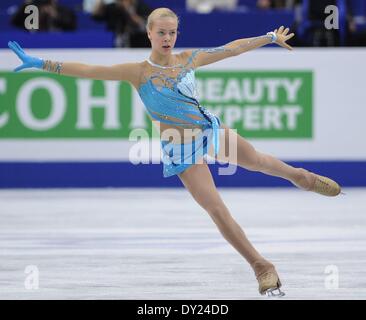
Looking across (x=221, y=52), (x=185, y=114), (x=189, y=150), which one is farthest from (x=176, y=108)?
(x=221, y=52)

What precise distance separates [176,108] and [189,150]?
22cm

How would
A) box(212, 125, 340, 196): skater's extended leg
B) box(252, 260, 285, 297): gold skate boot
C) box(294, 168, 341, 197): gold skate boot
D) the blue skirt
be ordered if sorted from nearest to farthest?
box(252, 260, 285, 297): gold skate boot
the blue skirt
box(212, 125, 340, 196): skater's extended leg
box(294, 168, 341, 197): gold skate boot

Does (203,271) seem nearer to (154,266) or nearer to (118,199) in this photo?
(154,266)

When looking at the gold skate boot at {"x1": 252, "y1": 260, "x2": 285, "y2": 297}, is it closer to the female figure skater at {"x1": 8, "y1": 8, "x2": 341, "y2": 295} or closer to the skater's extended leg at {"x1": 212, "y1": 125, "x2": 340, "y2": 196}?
the female figure skater at {"x1": 8, "y1": 8, "x2": 341, "y2": 295}

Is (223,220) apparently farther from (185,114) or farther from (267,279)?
(185,114)

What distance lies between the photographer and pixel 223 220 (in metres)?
4.92

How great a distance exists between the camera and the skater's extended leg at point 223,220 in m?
4.92

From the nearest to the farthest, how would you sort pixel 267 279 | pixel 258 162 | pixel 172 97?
pixel 267 279 < pixel 172 97 < pixel 258 162

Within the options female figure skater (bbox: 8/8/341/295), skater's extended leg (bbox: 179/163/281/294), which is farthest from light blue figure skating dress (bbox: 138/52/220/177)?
skater's extended leg (bbox: 179/163/281/294)

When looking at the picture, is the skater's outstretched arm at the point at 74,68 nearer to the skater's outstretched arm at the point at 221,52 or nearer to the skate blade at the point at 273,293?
the skater's outstretched arm at the point at 221,52

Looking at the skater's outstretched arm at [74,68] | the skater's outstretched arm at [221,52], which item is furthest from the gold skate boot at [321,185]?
the skater's outstretched arm at [74,68]

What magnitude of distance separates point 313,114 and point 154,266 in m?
4.25

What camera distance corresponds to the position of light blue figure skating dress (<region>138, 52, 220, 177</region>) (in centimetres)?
506
